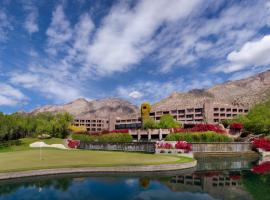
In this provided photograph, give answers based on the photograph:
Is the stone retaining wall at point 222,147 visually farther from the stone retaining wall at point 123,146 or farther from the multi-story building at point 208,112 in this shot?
the multi-story building at point 208,112

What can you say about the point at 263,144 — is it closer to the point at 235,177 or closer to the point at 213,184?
the point at 235,177

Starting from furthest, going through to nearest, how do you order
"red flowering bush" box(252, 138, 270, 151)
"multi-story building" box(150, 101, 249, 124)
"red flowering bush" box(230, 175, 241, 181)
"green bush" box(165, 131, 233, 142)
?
"multi-story building" box(150, 101, 249, 124) → "green bush" box(165, 131, 233, 142) → "red flowering bush" box(252, 138, 270, 151) → "red flowering bush" box(230, 175, 241, 181)

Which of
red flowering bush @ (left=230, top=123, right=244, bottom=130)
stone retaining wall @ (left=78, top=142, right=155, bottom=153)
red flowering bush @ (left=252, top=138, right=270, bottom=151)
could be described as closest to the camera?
stone retaining wall @ (left=78, top=142, right=155, bottom=153)

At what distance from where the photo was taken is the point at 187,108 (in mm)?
170250

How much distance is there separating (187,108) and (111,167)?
13823cm

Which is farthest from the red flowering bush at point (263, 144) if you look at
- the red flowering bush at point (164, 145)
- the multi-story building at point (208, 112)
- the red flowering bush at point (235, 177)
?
the multi-story building at point (208, 112)

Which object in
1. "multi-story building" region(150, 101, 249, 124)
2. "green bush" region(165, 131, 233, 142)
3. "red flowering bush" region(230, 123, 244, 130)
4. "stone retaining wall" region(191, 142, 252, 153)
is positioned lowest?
"stone retaining wall" region(191, 142, 252, 153)

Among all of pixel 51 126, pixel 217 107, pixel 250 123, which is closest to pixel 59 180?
pixel 51 126

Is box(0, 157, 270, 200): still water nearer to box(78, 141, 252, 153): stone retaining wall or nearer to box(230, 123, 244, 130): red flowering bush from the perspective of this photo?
box(78, 141, 252, 153): stone retaining wall

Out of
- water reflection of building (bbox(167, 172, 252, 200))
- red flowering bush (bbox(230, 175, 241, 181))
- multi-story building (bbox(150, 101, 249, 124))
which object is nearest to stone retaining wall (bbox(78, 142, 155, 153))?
water reflection of building (bbox(167, 172, 252, 200))

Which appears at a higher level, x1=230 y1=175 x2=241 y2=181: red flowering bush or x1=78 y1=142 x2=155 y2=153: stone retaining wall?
x1=78 y1=142 x2=155 y2=153: stone retaining wall

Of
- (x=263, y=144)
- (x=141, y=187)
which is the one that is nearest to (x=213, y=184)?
(x=141, y=187)

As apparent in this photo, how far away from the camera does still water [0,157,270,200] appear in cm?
2719

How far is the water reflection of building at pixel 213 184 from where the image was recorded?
28.4 m
